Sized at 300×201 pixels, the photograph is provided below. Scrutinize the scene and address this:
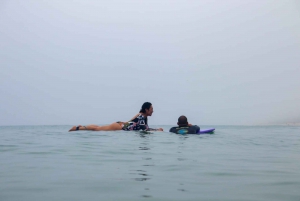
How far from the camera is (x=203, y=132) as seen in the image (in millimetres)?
12875

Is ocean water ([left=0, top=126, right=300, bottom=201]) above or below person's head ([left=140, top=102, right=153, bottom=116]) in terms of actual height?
below

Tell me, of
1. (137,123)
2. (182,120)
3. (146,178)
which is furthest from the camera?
(137,123)

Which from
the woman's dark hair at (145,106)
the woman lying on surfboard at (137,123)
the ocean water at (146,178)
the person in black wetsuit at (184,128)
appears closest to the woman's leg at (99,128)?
the woman lying on surfboard at (137,123)

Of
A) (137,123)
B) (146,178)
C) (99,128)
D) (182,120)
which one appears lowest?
(146,178)

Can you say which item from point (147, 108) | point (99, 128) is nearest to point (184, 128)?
point (147, 108)

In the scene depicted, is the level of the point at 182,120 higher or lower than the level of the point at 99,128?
higher

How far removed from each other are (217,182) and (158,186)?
0.75m

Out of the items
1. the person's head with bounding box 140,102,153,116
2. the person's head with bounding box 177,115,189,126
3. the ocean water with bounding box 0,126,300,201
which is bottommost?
the ocean water with bounding box 0,126,300,201

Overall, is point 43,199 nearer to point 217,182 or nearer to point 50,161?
point 217,182

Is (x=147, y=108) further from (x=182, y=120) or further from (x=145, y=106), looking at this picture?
(x=182, y=120)

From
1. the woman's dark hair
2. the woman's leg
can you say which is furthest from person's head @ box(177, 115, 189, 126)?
the woman's leg

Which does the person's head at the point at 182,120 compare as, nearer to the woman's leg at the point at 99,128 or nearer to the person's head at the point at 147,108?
the person's head at the point at 147,108

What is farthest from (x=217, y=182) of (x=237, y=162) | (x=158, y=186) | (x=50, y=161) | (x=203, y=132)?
Answer: (x=203, y=132)

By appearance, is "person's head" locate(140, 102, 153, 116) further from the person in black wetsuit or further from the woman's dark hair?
the person in black wetsuit
